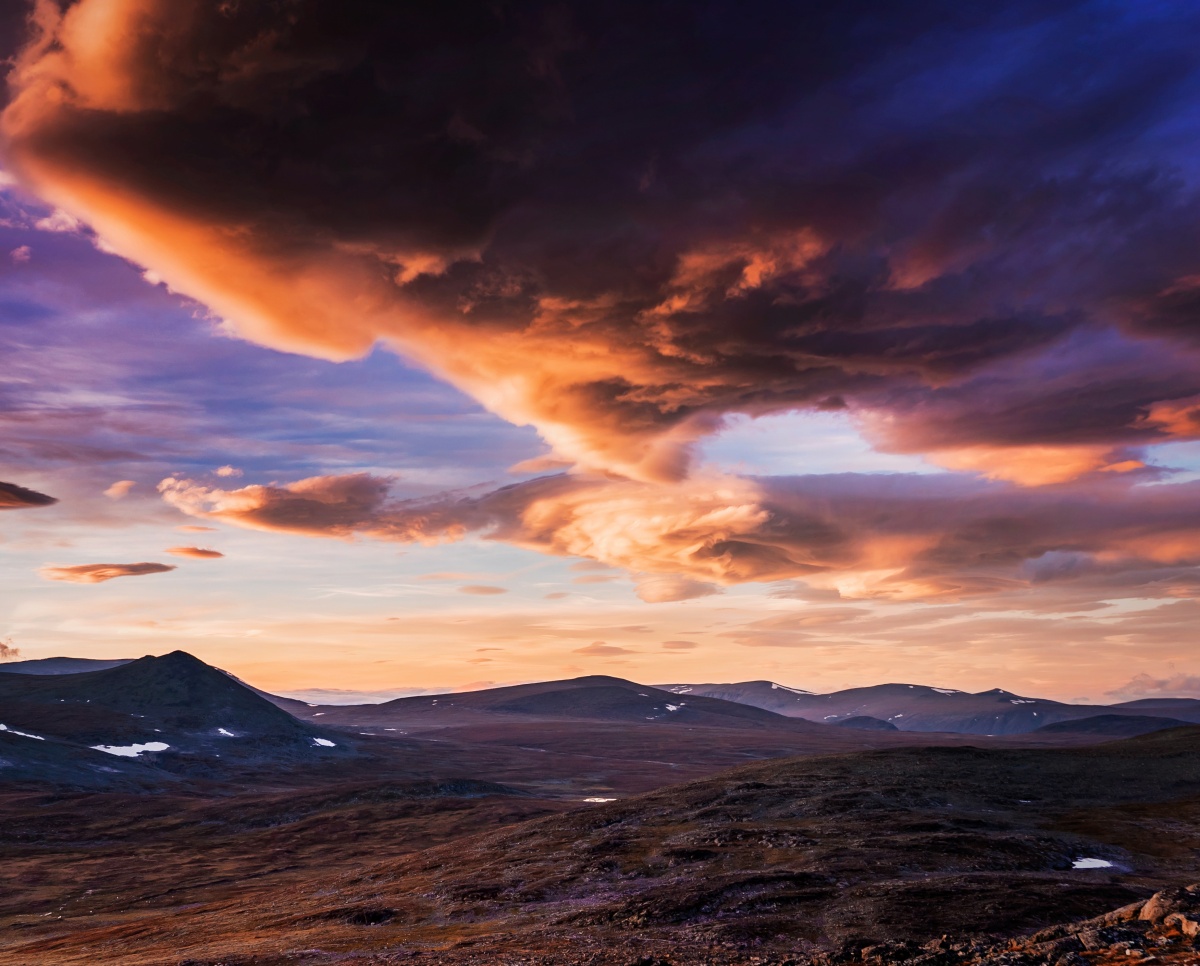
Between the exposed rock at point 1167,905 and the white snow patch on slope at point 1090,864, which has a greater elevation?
the exposed rock at point 1167,905

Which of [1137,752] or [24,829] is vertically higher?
[1137,752]

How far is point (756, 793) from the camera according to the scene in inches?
4975

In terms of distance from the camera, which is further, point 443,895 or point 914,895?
point 443,895

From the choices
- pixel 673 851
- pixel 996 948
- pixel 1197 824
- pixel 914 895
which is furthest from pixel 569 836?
pixel 996 948

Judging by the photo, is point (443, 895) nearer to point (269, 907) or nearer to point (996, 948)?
point (269, 907)

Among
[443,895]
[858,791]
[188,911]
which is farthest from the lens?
[858,791]

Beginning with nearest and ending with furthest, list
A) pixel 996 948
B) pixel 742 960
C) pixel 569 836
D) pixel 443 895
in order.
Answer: pixel 996 948, pixel 742 960, pixel 443 895, pixel 569 836

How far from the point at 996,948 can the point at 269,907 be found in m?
80.4

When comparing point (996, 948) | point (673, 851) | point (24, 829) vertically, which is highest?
point (996, 948)

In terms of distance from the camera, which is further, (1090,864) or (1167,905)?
(1090,864)

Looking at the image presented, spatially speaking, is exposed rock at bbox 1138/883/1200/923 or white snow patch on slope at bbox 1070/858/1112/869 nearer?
exposed rock at bbox 1138/883/1200/923

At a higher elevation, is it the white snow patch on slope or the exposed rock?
Answer: the exposed rock

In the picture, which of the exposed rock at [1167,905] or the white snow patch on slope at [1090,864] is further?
the white snow patch on slope at [1090,864]

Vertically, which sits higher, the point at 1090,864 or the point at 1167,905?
the point at 1167,905
